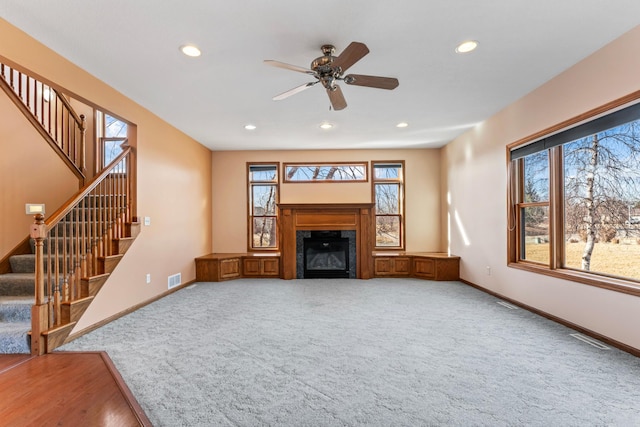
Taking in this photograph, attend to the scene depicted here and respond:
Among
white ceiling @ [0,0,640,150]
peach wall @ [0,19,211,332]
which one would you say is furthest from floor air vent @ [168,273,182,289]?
white ceiling @ [0,0,640,150]

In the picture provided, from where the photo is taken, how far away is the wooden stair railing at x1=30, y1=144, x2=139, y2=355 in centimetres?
259

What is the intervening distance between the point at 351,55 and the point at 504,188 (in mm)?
3204

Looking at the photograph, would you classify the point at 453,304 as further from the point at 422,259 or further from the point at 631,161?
the point at 631,161

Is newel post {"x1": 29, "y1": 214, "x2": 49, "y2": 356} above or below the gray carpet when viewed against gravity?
above

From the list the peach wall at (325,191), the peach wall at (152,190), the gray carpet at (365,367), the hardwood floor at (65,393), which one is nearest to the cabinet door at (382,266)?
the peach wall at (325,191)

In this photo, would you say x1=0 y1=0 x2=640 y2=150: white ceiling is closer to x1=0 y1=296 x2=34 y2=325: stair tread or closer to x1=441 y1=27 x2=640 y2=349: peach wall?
x1=441 y1=27 x2=640 y2=349: peach wall

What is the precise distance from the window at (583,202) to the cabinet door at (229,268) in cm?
478

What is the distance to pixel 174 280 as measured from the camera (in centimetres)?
484

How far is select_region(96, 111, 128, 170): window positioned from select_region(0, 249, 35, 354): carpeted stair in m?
2.06

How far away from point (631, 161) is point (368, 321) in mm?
2940

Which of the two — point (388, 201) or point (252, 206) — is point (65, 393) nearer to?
point (252, 206)

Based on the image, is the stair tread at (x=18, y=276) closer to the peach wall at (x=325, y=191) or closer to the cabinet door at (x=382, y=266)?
the peach wall at (x=325, y=191)

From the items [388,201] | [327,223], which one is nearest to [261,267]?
[327,223]

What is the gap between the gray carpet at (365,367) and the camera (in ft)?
5.80
